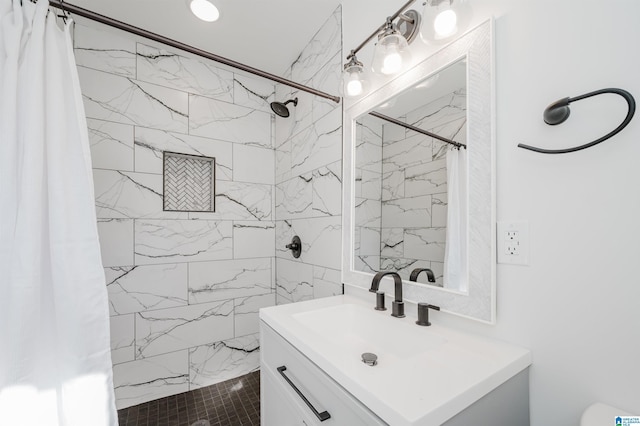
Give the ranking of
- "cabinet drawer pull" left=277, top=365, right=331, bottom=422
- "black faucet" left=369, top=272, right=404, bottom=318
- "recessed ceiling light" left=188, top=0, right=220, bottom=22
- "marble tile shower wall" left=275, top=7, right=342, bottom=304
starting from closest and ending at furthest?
1. "cabinet drawer pull" left=277, top=365, right=331, bottom=422
2. "black faucet" left=369, top=272, right=404, bottom=318
3. "recessed ceiling light" left=188, top=0, right=220, bottom=22
4. "marble tile shower wall" left=275, top=7, right=342, bottom=304

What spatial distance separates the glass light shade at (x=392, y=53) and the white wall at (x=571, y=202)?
0.98ft

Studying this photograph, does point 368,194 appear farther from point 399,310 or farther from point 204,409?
point 204,409

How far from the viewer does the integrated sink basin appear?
93 centimetres

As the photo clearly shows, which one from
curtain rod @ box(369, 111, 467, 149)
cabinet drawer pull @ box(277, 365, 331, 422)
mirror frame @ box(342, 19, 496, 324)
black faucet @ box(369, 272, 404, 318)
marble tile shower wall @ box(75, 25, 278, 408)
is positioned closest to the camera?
cabinet drawer pull @ box(277, 365, 331, 422)

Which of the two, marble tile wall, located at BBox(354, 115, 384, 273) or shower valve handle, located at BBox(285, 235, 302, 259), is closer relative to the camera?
marble tile wall, located at BBox(354, 115, 384, 273)

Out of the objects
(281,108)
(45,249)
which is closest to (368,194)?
(281,108)

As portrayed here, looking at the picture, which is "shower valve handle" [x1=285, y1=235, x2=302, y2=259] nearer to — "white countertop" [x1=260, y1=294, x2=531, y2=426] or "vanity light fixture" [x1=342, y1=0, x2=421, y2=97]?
"white countertop" [x1=260, y1=294, x2=531, y2=426]

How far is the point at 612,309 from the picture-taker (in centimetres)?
62

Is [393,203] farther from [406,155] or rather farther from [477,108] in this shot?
[477,108]

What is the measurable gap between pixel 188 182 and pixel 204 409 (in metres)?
1.58

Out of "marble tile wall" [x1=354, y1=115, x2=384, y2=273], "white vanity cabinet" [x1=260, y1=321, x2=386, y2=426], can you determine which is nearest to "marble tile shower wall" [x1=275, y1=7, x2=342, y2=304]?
"marble tile wall" [x1=354, y1=115, x2=384, y2=273]

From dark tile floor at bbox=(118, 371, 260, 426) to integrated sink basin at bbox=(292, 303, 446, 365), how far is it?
101cm

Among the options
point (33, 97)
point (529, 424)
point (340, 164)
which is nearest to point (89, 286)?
point (33, 97)

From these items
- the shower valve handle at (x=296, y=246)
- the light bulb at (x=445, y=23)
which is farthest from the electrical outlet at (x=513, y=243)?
the shower valve handle at (x=296, y=246)
